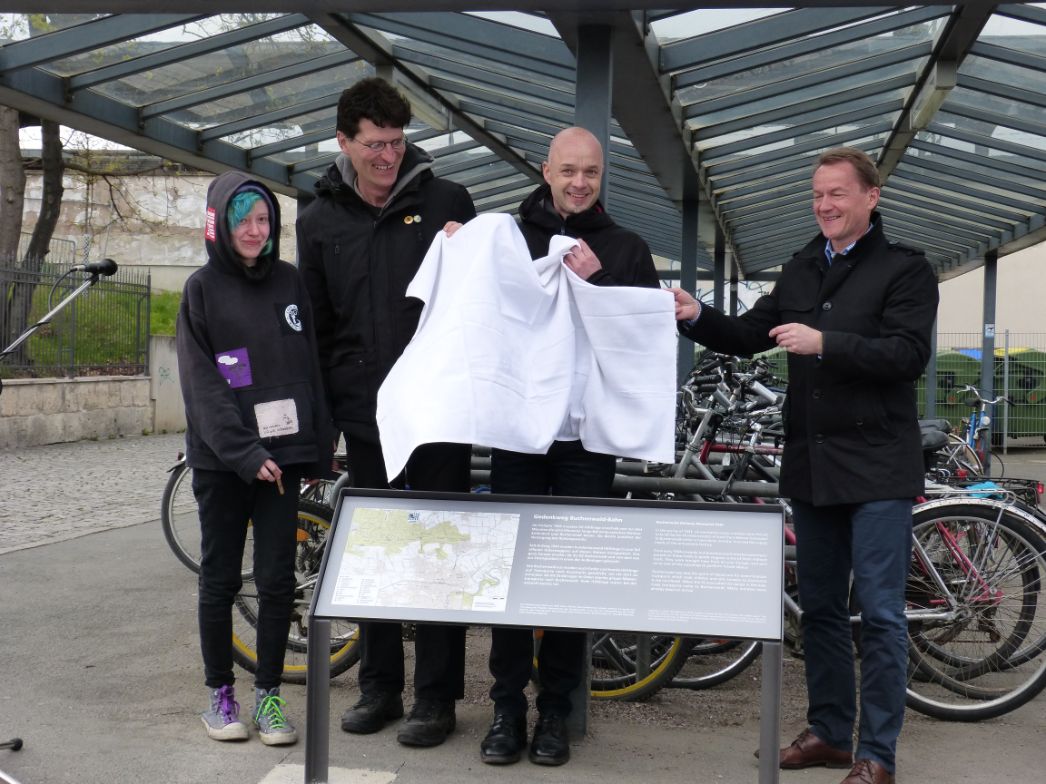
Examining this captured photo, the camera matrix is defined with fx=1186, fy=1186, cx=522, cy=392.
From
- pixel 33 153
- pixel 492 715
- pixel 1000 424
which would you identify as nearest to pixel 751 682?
pixel 492 715

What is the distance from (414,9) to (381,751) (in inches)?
109

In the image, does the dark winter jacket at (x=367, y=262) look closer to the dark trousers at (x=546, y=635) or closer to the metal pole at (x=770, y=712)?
the dark trousers at (x=546, y=635)

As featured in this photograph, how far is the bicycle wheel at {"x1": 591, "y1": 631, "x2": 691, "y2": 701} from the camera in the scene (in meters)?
4.79

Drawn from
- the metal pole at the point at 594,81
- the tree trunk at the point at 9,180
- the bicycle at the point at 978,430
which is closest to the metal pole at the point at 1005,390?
the bicycle at the point at 978,430

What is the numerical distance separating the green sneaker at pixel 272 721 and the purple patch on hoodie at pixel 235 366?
1.13m

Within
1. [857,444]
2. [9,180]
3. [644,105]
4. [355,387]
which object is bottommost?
[857,444]

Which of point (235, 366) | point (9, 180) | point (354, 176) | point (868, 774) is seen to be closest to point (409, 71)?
point (354, 176)

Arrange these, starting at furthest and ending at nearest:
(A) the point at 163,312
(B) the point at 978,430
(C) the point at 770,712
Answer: (A) the point at 163,312 < (B) the point at 978,430 < (C) the point at 770,712

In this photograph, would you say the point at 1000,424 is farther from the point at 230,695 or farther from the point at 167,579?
the point at 230,695

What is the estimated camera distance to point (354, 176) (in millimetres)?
4316

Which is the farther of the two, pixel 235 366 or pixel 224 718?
pixel 224 718

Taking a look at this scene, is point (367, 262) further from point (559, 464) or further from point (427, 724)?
point (427, 724)

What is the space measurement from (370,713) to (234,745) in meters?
0.50

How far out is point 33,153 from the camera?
25.6m
